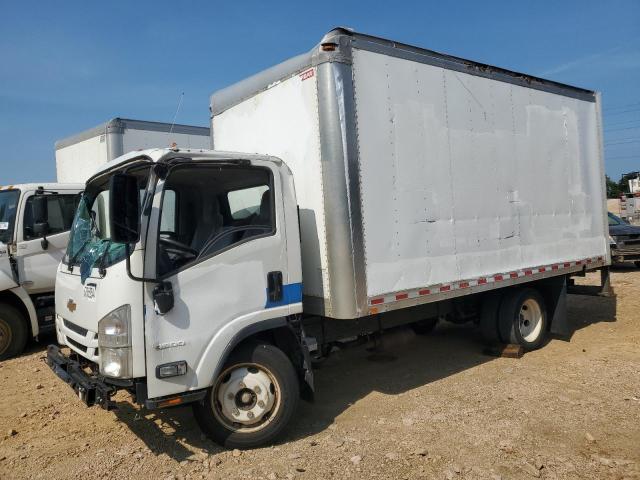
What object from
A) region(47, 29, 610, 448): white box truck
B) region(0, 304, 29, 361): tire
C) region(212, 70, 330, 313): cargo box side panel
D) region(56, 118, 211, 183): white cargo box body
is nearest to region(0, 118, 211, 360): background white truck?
region(0, 304, 29, 361): tire

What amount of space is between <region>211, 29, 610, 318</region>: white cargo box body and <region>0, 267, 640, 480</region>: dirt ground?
42.1 inches

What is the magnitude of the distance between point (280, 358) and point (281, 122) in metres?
2.19

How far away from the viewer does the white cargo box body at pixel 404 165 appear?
454 centimetres

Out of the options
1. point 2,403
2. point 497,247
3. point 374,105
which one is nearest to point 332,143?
point 374,105

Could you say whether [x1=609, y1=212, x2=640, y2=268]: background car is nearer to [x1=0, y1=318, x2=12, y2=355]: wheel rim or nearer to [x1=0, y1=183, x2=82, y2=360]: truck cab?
[x1=0, y1=183, x2=82, y2=360]: truck cab

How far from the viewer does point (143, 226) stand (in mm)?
3809

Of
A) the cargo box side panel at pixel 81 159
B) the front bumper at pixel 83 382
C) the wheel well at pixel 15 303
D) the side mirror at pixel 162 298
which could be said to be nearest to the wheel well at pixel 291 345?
the side mirror at pixel 162 298

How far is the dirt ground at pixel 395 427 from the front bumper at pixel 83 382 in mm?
602

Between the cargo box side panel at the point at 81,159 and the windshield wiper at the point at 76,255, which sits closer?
the windshield wiper at the point at 76,255

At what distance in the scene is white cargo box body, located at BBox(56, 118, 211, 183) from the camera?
9.91m

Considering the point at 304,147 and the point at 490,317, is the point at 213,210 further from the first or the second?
Result: the point at 490,317

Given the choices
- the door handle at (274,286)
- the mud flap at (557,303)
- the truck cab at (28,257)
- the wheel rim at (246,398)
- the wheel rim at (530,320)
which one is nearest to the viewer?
the wheel rim at (246,398)

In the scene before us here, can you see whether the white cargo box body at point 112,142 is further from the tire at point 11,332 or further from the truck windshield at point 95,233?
the truck windshield at point 95,233

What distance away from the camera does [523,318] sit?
23.7ft
